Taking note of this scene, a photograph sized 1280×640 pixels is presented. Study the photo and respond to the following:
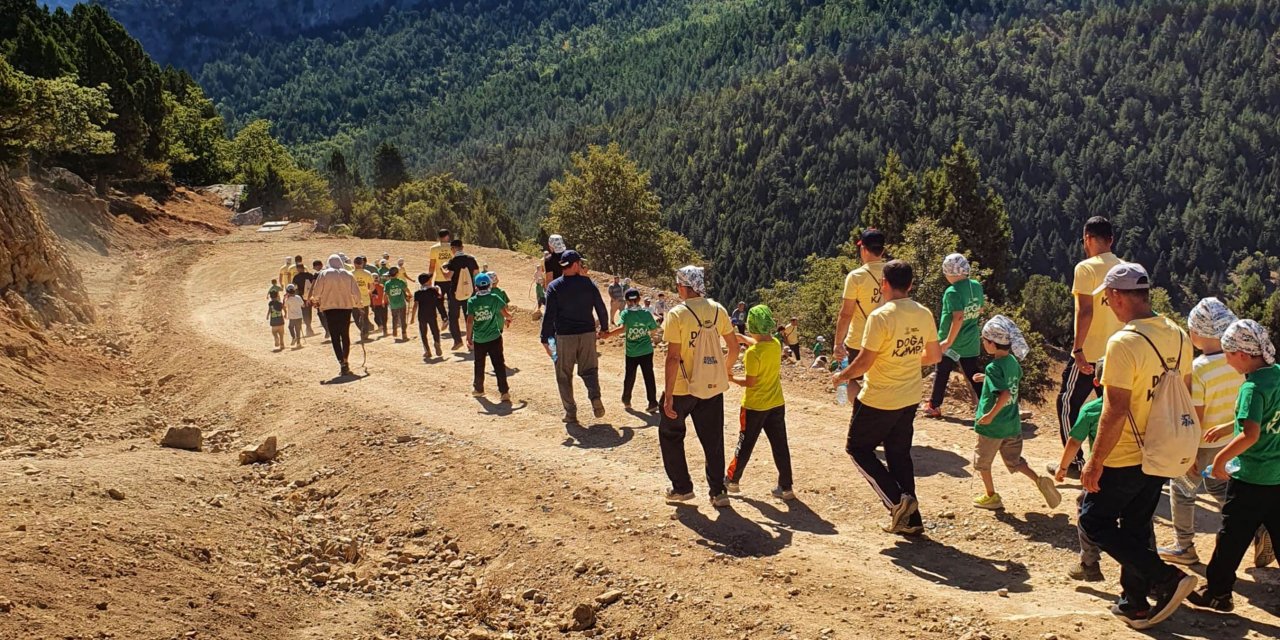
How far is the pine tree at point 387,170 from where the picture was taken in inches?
3327

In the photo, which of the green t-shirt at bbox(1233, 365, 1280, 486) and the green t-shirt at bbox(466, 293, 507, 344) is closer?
the green t-shirt at bbox(1233, 365, 1280, 486)

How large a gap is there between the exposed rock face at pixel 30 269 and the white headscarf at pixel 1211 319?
48.8 ft

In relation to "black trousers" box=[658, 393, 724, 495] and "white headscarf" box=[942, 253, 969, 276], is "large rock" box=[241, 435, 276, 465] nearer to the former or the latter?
"black trousers" box=[658, 393, 724, 495]

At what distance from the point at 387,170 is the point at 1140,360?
3347 inches

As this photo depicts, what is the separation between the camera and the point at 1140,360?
506 cm

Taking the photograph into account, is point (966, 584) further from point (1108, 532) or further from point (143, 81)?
point (143, 81)

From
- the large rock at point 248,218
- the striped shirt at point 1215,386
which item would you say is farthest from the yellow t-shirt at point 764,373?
the large rock at point 248,218

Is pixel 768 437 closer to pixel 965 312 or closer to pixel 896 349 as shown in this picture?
pixel 896 349

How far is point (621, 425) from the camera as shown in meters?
10.7

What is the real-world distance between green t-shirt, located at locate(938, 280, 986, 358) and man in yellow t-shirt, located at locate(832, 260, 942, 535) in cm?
282

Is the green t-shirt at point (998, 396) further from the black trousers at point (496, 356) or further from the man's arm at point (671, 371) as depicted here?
the black trousers at point (496, 356)

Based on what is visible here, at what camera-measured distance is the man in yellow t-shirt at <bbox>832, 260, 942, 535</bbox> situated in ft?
21.6

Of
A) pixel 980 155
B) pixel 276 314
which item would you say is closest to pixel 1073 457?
pixel 276 314

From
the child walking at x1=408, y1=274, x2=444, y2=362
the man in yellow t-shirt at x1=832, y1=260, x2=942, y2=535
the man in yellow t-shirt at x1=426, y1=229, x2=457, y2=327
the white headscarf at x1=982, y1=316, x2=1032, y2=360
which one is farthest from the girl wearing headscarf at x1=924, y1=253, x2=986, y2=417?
the man in yellow t-shirt at x1=426, y1=229, x2=457, y2=327
